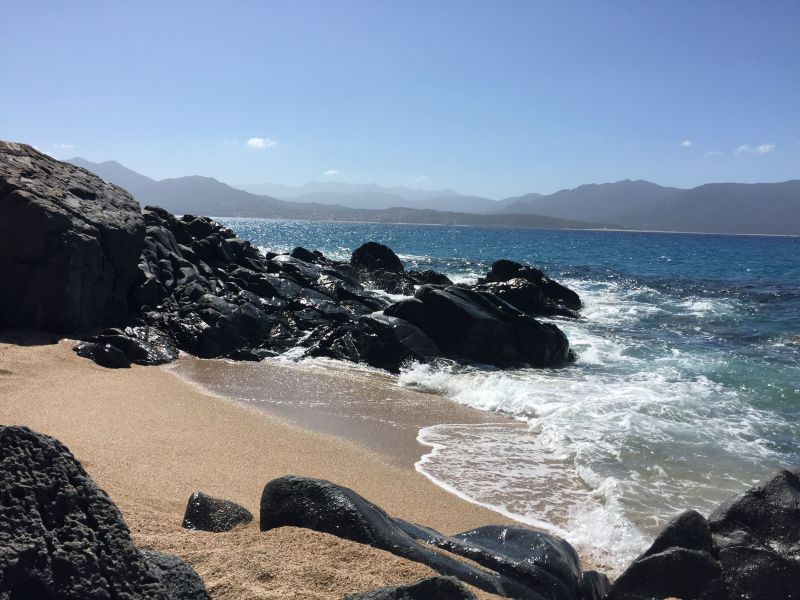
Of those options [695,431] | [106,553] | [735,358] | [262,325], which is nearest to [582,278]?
[735,358]

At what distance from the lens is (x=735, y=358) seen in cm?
1836

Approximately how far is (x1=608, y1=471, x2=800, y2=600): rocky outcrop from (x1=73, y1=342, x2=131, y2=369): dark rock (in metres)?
10.1

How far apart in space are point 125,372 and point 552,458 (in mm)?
7991

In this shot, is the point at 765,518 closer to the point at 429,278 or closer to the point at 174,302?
the point at 174,302

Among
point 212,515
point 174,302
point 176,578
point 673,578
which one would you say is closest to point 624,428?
point 673,578

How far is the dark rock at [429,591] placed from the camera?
10.4 feet

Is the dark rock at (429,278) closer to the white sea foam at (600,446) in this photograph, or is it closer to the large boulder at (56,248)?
the white sea foam at (600,446)

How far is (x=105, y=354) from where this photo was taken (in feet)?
40.4

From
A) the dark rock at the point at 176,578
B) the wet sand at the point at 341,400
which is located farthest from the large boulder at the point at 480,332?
the dark rock at the point at 176,578

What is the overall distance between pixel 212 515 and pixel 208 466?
2.42 metres

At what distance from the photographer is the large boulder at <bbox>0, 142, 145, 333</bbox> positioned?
13102mm

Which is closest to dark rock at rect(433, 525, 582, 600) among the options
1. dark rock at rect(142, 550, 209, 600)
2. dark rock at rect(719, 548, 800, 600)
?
dark rock at rect(719, 548, 800, 600)

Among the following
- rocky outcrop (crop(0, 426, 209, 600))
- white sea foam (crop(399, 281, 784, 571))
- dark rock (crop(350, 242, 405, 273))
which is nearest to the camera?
rocky outcrop (crop(0, 426, 209, 600))

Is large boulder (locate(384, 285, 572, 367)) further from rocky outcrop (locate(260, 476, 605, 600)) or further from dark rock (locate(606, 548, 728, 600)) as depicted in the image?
rocky outcrop (locate(260, 476, 605, 600))
